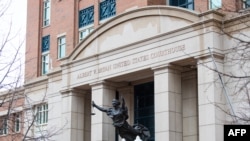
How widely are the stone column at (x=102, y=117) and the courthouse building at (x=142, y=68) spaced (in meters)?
0.06

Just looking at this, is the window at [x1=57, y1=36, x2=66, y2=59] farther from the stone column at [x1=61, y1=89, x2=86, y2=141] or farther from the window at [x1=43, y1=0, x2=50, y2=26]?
the stone column at [x1=61, y1=89, x2=86, y2=141]

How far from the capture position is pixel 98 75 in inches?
1250

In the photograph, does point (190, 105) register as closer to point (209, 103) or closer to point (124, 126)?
point (209, 103)

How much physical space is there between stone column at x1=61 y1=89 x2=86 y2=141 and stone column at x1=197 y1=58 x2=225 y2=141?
972 centimetres

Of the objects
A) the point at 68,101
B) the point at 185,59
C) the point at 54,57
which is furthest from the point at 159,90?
the point at 54,57

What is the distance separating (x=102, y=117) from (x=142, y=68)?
12.9 feet

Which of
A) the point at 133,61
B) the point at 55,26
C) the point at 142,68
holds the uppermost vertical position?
the point at 55,26

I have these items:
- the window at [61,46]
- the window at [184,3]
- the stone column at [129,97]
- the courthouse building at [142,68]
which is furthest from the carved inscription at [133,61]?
the window at [61,46]

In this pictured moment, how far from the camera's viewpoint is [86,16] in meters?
38.0

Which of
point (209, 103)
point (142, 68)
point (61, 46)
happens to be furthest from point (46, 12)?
point (209, 103)

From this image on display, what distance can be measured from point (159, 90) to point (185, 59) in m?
2.12

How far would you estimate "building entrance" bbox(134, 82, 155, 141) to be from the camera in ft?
102

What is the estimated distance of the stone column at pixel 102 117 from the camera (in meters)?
30.8

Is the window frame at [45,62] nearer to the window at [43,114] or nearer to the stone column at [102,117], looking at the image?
the window at [43,114]
